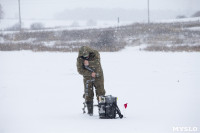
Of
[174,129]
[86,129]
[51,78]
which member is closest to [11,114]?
[86,129]

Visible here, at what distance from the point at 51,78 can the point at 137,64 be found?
548cm

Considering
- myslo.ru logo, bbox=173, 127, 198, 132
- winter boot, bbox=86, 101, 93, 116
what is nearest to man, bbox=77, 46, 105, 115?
winter boot, bbox=86, 101, 93, 116

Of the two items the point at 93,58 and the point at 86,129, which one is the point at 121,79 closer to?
the point at 93,58

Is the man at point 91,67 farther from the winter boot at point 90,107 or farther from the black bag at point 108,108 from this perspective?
the black bag at point 108,108

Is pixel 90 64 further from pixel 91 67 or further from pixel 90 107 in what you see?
pixel 90 107

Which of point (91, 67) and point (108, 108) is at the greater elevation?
point (91, 67)

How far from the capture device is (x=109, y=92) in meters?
12.2

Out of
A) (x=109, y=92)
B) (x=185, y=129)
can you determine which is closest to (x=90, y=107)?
(x=185, y=129)

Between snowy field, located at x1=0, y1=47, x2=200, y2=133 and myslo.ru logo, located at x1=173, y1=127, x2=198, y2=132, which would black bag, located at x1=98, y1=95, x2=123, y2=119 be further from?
myslo.ru logo, located at x1=173, y1=127, x2=198, y2=132

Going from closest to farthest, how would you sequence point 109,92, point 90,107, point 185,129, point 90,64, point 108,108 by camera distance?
point 185,129 → point 108,108 → point 90,64 → point 90,107 → point 109,92

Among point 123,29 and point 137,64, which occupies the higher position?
point 123,29

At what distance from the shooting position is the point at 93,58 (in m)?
8.38

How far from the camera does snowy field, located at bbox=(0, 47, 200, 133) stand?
7.29 meters

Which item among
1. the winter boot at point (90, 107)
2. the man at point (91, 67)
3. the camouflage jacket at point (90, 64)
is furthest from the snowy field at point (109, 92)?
the camouflage jacket at point (90, 64)
